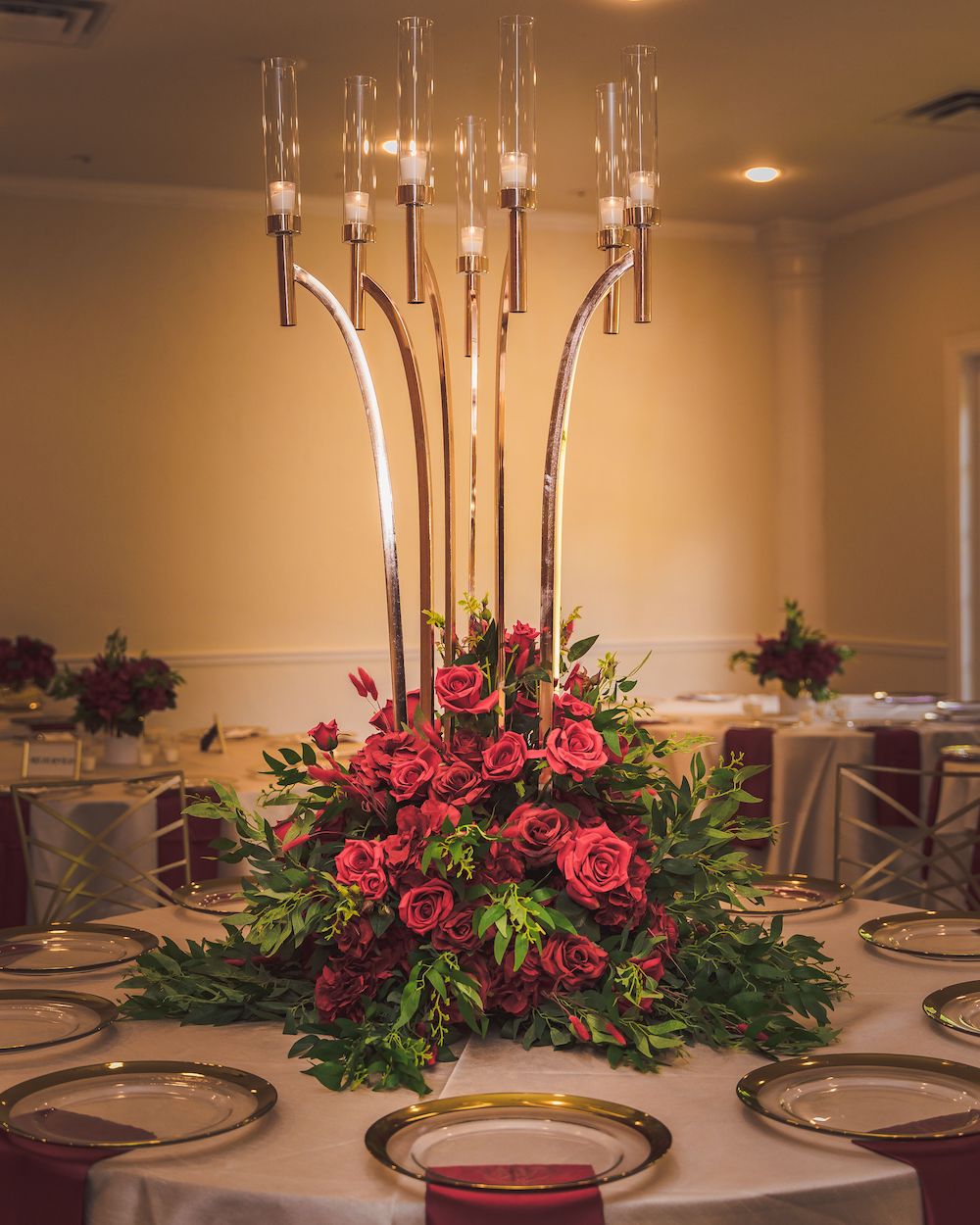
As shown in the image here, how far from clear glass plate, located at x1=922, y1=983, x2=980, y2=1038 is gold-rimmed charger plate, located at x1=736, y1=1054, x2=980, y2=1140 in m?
0.15

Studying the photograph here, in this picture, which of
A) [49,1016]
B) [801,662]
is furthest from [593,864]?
[801,662]

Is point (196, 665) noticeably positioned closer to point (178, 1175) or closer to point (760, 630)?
point (760, 630)

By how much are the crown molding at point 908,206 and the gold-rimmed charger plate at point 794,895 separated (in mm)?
5190

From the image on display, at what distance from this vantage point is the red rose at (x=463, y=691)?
1694mm

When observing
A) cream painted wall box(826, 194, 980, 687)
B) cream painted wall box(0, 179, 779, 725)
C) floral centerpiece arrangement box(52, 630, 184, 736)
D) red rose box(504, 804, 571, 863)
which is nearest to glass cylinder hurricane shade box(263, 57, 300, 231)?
red rose box(504, 804, 571, 863)

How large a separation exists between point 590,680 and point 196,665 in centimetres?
513

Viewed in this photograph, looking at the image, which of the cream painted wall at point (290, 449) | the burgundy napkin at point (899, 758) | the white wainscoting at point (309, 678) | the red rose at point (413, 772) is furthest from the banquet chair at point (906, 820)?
the cream painted wall at point (290, 449)

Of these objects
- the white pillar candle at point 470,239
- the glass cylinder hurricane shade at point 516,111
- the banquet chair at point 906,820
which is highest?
the glass cylinder hurricane shade at point 516,111

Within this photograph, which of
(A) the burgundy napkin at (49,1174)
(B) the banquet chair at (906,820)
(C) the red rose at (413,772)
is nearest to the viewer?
(A) the burgundy napkin at (49,1174)

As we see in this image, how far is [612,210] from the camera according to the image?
1.83 meters

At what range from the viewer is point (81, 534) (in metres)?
6.58

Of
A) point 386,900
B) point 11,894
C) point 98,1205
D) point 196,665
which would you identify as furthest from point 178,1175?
point 196,665

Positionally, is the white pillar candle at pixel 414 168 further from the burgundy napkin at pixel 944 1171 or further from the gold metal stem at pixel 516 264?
the burgundy napkin at pixel 944 1171

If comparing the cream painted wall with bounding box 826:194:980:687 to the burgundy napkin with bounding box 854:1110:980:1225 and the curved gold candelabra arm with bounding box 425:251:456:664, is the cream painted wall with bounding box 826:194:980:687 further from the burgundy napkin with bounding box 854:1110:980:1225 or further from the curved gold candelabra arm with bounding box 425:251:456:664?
the burgundy napkin with bounding box 854:1110:980:1225
